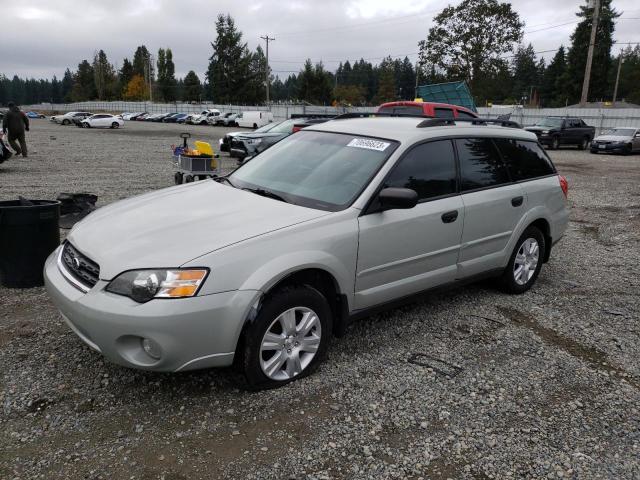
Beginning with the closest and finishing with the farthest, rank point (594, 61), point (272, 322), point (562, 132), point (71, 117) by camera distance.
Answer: point (272, 322) < point (562, 132) < point (71, 117) < point (594, 61)

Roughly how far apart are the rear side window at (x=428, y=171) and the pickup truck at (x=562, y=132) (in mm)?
23322

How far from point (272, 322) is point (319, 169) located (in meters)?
1.40

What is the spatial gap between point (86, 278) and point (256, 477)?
5.10 ft

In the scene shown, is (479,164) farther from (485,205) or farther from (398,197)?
(398,197)

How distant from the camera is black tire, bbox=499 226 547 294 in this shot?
508 centimetres

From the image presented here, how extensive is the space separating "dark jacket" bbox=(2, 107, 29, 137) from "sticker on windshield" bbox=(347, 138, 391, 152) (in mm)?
14411

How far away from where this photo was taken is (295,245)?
3201mm

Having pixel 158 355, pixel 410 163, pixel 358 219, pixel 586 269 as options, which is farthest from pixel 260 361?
pixel 586 269

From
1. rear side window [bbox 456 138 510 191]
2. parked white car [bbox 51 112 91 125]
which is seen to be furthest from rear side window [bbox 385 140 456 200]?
parked white car [bbox 51 112 91 125]

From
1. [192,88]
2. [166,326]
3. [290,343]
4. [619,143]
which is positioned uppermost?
[192,88]

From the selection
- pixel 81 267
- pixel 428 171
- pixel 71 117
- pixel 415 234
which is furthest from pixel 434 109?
pixel 71 117

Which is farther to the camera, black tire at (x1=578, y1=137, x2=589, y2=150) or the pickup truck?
black tire at (x1=578, y1=137, x2=589, y2=150)

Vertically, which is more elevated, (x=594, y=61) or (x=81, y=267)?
(x=594, y=61)

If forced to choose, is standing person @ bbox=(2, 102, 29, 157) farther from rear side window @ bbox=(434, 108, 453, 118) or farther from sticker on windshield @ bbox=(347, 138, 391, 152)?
sticker on windshield @ bbox=(347, 138, 391, 152)
